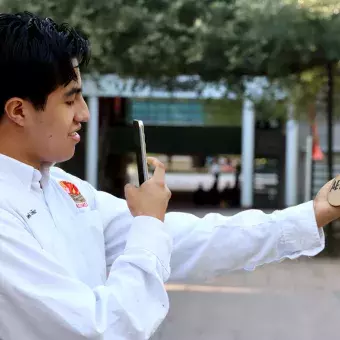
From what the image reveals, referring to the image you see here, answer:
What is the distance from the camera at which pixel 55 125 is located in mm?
1268

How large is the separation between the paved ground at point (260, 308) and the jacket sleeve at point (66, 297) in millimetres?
4020

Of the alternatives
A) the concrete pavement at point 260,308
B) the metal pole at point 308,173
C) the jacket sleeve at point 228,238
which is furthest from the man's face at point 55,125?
the metal pole at point 308,173

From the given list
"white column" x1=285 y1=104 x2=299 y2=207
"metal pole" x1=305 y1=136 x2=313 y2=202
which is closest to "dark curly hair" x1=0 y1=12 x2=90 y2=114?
"metal pole" x1=305 y1=136 x2=313 y2=202

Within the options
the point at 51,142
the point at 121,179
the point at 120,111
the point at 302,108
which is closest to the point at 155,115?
the point at 120,111

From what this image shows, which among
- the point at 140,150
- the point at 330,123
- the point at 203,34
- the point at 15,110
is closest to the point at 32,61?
the point at 15,110

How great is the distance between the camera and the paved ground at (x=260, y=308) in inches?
206

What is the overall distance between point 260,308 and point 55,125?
514cm

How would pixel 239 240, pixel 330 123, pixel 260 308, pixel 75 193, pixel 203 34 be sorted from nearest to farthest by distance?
1. pixel 75 193
2. pixel 239 240
3. pixel 260 308
4. pixel 203 34
5. pixel 330 123

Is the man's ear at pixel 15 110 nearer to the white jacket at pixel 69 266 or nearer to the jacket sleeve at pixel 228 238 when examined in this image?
the white jacket at pixel 69 266

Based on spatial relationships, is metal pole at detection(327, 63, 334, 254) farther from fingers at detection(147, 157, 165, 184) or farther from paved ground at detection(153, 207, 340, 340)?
fingers at detection(147, 157, 165, 184)

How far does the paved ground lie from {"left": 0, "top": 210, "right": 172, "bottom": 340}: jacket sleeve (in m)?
4.02

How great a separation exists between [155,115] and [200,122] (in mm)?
2034

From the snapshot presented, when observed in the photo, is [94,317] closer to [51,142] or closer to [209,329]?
[51,142]

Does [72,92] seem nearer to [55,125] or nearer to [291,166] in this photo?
[55,125]
